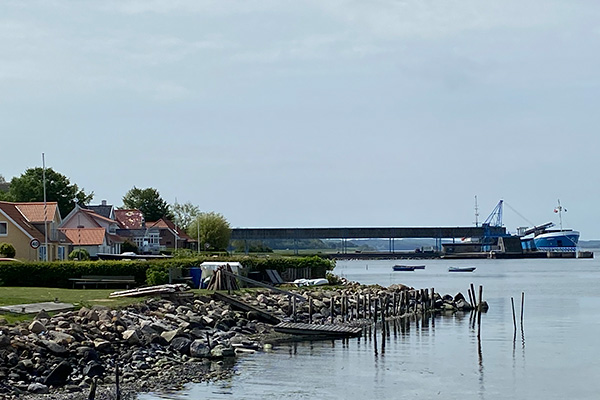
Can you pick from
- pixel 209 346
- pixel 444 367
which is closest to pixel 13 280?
pixel 209 346

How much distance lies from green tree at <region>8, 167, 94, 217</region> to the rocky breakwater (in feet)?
267

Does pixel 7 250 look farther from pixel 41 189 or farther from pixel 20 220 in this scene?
pixel 41 189

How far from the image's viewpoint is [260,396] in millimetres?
27922

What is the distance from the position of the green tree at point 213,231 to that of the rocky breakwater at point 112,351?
298 ft

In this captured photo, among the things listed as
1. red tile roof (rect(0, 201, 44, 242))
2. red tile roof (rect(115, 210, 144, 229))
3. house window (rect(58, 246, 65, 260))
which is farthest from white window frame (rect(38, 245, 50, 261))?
red tile roof (rect(115, 210, 144, 229))

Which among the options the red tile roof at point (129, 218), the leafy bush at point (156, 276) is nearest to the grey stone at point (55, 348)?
the leafy bush at point (156, 276)

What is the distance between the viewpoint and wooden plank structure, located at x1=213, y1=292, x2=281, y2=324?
44.1 metres

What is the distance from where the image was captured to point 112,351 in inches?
1219

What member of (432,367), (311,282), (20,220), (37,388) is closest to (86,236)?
(20,220)

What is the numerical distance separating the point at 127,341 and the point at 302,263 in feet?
113

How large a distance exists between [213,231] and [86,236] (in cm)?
4721

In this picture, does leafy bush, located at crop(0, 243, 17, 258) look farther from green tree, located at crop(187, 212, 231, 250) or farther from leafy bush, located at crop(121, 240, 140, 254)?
green tree, located at crop(187, 212, 231, 250)

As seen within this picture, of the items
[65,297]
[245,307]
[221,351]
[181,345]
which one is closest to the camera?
[181,345]

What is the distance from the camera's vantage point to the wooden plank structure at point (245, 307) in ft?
145
